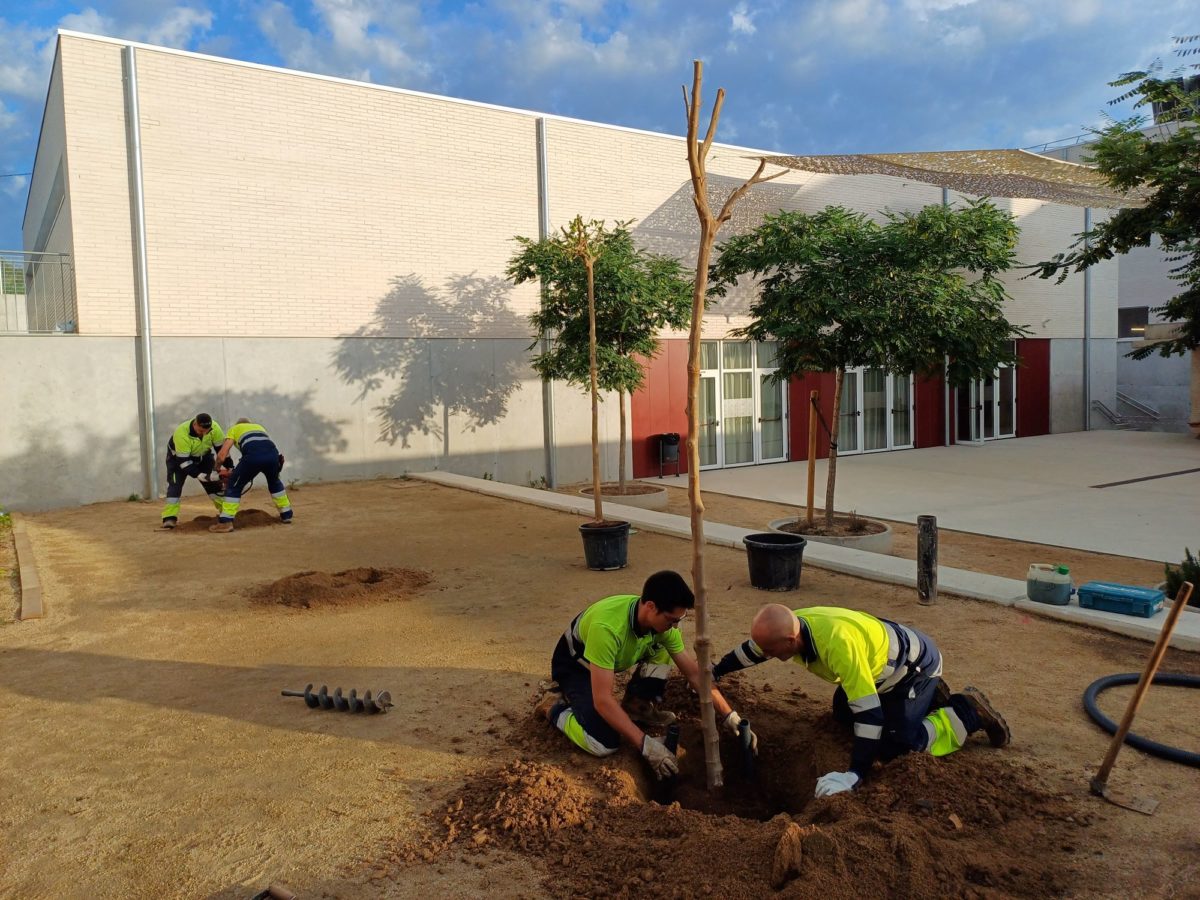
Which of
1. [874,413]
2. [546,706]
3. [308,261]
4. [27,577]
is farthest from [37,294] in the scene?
[874,413]

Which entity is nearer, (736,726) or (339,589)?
(736,726)

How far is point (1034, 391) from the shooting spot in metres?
24.8

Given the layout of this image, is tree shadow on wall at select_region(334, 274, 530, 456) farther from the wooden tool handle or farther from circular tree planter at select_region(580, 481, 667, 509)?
→ the wooden tool handle

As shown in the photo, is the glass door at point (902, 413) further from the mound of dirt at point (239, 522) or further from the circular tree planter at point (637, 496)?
the mound of dirt at point (239, 522)

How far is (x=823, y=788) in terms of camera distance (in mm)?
3717

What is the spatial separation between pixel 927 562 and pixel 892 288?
3489 millimetres

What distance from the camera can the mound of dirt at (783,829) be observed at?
2992mm

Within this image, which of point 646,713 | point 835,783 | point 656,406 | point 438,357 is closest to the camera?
point 835,783

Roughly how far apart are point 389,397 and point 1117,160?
37.1ft

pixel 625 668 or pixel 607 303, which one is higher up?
pixel 607 303

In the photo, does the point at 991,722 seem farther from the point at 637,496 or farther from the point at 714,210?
the point at 714,210

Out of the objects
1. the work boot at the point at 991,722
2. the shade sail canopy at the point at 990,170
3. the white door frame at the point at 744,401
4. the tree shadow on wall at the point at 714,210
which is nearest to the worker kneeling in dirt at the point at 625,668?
the work boot at the point at 991,722

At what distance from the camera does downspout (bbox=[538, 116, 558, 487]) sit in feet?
52.9

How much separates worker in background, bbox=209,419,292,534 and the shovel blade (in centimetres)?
925
